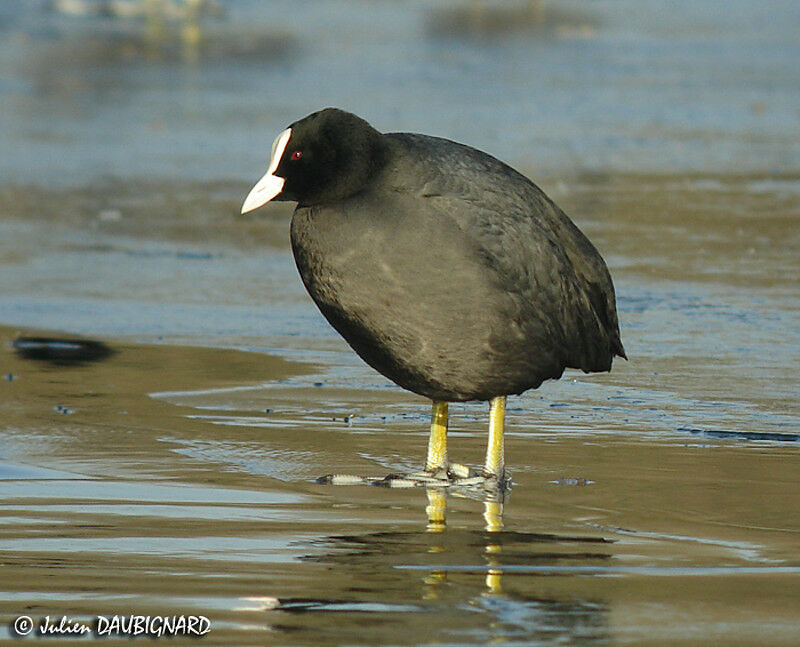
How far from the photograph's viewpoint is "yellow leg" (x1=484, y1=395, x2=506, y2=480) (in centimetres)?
579

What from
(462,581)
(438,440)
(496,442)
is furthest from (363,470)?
(462,581)

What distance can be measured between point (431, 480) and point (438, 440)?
0.31 metres

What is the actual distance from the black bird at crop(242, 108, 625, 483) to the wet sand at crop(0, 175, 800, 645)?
0.41 meters

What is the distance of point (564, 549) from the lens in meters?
4.86

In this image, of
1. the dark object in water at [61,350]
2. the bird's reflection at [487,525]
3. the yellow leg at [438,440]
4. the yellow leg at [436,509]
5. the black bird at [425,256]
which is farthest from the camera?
the dark object in water at [61,350]

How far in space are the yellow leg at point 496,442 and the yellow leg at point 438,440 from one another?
15 centimetres

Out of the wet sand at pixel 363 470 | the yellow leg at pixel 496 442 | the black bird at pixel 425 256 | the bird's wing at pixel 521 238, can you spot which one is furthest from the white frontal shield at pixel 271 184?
the yellow leg at pixel 496 442

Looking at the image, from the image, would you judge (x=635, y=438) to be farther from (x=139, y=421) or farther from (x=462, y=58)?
(x=462, y=58)

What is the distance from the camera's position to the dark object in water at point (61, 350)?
26.0 feet

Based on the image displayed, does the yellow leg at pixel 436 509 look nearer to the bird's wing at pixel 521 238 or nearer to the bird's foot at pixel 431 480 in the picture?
the bird's foot at pixel 431 480

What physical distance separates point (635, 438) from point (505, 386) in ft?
2.53

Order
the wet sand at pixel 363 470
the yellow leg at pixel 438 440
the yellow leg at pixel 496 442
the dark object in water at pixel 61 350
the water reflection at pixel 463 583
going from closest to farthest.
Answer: the water reflection at pixel 463 583
the wet sand at pixel 363 470
the yellow leg at pixel 496 442
the yellow leg at pixel 438 440
the dark object in water at pixel 61 350

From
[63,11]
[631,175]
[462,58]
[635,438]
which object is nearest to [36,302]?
[635,438]

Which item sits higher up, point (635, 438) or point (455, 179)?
point (455, 179)
